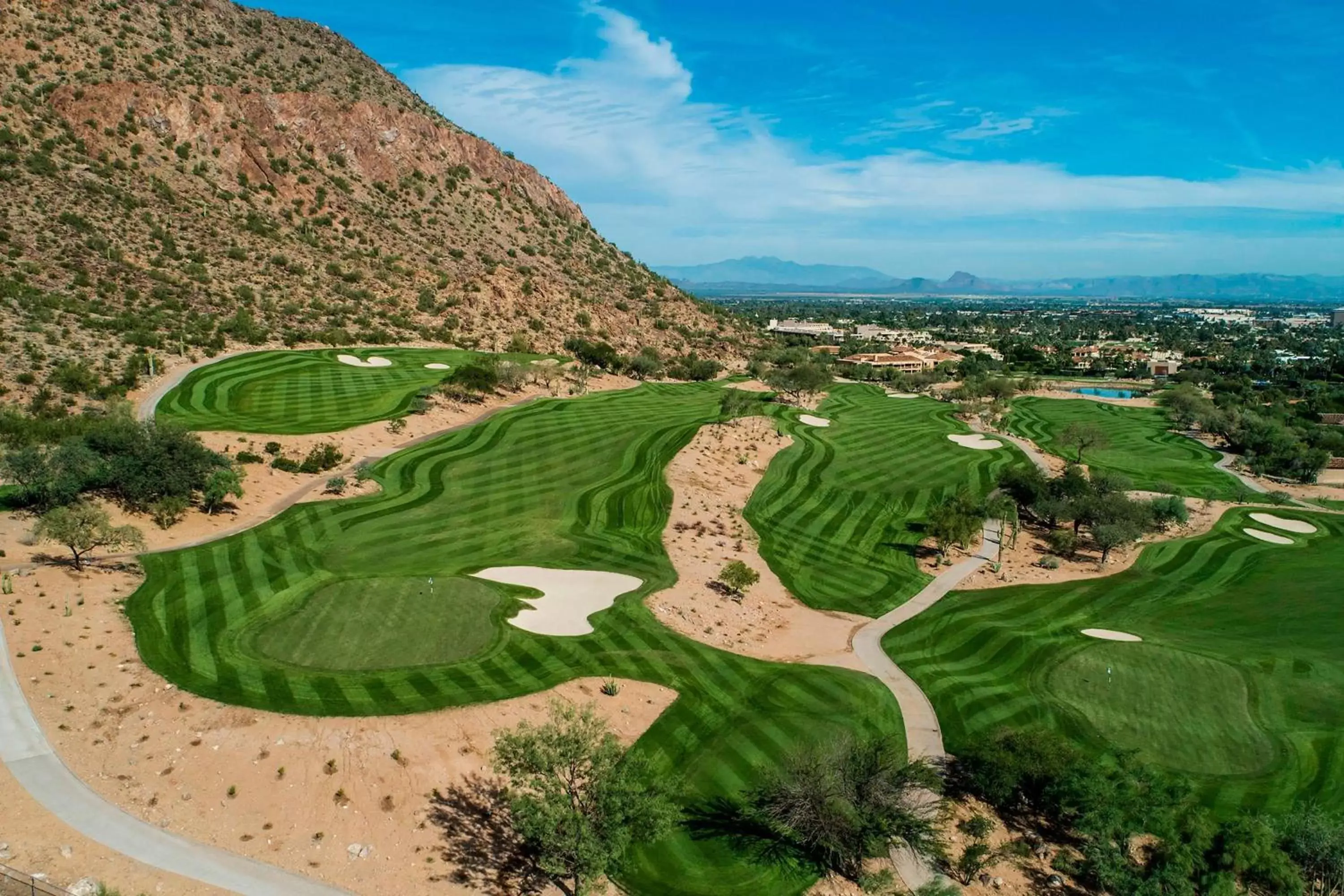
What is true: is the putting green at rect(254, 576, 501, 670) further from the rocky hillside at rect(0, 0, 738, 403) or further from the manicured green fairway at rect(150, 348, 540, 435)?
the rocky hillside at rect(0, 0, 738, 403)

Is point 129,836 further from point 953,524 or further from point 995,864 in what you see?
point 953,524

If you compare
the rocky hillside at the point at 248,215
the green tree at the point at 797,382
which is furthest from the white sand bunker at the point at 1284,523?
the rocky hillside at the point at 248,215

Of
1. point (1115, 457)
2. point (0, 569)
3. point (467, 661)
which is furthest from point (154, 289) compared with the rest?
point (1115, 457)

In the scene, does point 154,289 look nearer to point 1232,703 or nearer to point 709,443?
point 709,443

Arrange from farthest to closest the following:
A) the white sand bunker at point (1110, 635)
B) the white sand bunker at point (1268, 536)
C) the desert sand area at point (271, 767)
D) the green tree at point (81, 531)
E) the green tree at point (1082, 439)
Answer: the green tree at point (1082, 439) < the white sand bunker at point (1268, 536) < the white sand bunker at point (1110, 635) < the green tree at point (81, 531) < the desert sand area at point (271, 767)

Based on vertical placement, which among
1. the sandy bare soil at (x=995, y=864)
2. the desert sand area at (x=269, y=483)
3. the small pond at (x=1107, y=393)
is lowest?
the sandy bare soil at (x=995, y=864)

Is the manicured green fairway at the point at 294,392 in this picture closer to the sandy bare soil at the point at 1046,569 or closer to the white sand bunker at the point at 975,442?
the sandy bare soil at the point at 1046,569

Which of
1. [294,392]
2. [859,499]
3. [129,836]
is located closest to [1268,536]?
[859,499]
